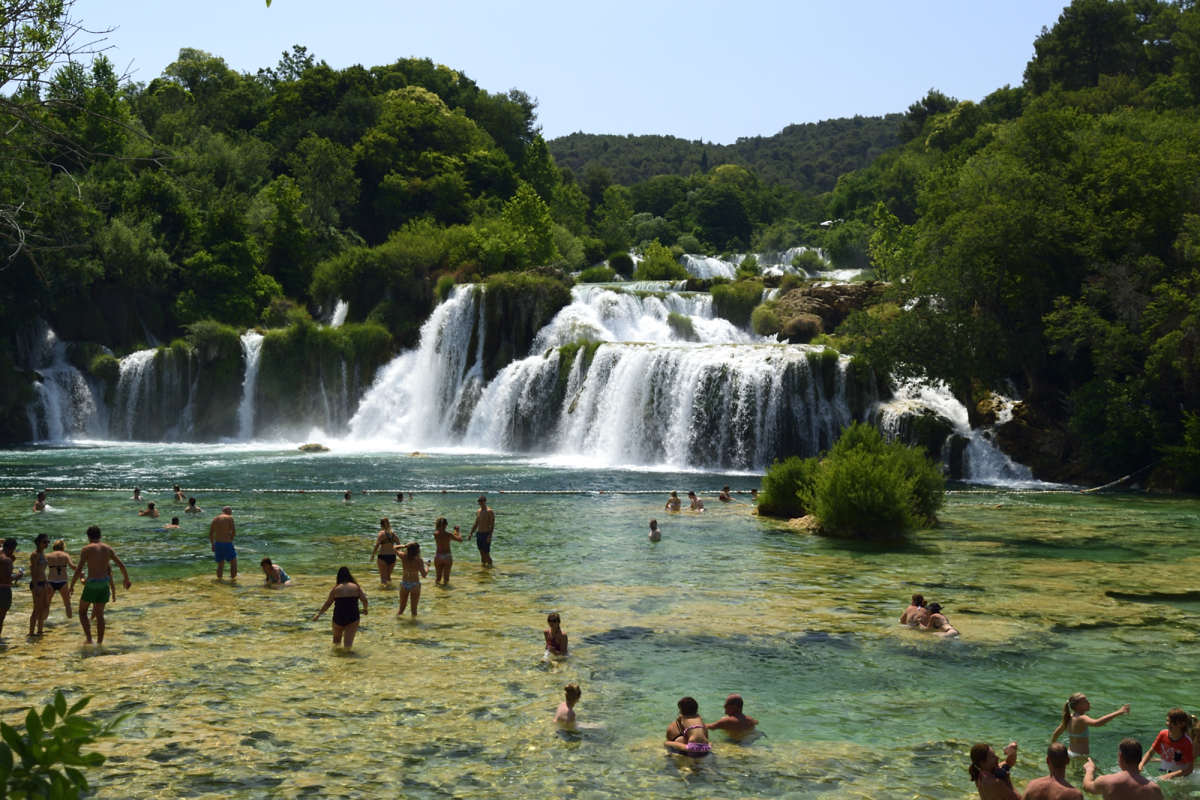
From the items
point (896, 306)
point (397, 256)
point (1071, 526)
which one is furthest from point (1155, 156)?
point (397, 256)

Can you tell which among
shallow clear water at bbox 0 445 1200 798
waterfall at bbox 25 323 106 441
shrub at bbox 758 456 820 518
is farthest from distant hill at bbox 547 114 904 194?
shallow clear water at bbox 0 445 1200 798

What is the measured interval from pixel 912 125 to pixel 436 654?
103 m

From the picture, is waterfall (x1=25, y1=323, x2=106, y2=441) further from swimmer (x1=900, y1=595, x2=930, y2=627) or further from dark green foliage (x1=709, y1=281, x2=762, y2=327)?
swimmer (x1=900, y1=595, x2=930, y2=627)

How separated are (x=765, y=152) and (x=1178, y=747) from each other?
18265 centimetres

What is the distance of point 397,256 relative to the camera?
56.5 meters

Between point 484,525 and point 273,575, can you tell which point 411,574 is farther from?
point 484,525

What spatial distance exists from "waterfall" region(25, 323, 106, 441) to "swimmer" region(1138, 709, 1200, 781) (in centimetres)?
5064

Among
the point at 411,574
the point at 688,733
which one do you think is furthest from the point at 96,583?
the point at 688,733

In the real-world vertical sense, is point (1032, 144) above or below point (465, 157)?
below

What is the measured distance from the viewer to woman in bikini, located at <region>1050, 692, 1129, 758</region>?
9.22 meters

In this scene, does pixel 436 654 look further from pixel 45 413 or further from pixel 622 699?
pixel 45 413

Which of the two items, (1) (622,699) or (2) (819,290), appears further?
(2) (819,290)

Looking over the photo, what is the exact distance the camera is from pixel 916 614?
46.4 feet

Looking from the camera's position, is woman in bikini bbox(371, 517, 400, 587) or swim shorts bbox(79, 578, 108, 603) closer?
swim shorts bbox(79, 578, 108, 603)
